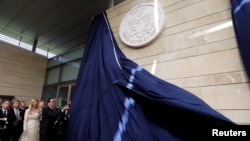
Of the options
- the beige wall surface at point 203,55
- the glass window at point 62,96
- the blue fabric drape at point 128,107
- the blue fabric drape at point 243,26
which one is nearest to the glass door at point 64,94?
the glass window at point 62,96

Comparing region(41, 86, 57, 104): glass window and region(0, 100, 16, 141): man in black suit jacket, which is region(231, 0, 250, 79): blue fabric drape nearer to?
region(0, 100, 16, 141): man in black suit jacket

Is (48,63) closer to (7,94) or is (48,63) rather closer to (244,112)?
(7,94)

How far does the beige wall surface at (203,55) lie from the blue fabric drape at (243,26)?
8 cm

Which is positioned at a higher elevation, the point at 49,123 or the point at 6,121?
the point at 6,121

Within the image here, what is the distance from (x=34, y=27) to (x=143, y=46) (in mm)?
4738

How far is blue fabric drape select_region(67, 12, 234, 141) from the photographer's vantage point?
175 centimetres

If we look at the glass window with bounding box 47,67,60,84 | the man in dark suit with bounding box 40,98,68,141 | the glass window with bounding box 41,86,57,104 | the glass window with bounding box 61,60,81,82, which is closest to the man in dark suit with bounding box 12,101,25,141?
the man in dark suit with bounding box 40,98,68,141

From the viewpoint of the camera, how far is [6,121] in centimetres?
331

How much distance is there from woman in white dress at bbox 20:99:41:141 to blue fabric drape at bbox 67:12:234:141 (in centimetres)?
72

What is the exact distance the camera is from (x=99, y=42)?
289 centimetres

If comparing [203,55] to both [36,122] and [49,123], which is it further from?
[36,122]

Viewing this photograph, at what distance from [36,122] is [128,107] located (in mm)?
1859

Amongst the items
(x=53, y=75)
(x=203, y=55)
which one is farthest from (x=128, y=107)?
(x=53, y=75)

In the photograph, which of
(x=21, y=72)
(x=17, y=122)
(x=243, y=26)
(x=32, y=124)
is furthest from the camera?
(x=21, y=72)
